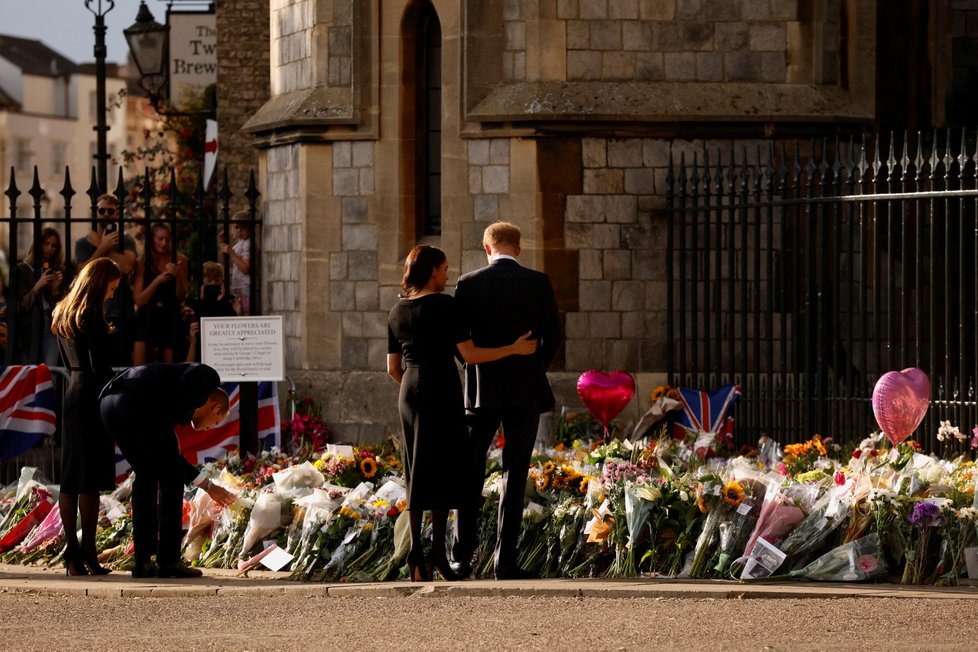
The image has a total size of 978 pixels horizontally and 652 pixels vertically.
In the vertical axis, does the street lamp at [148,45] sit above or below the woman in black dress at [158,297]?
above

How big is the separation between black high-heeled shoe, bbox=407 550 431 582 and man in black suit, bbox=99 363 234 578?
1.23 metres

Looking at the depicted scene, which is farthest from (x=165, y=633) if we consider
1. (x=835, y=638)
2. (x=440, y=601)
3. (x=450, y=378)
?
(x=835, y=638)

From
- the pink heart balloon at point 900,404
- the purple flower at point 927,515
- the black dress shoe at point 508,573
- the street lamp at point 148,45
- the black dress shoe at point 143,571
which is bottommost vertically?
the black dress shoe at point 143,571

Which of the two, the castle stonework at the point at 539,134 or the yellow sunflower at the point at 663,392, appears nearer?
the yellow sunflower at the point at 663,392

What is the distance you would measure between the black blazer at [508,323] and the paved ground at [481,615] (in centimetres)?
97

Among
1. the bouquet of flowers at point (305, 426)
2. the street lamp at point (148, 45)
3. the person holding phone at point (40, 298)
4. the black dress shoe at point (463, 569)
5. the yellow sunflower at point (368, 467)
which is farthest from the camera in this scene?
the street lamp at point (148, 45)

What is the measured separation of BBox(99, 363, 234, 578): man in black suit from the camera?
10.4m

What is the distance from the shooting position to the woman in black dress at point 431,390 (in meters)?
9.94

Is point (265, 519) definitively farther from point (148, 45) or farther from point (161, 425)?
point (148, 45)

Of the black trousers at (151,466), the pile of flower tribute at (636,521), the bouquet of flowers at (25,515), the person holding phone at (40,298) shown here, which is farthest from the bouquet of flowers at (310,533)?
the person holding phone at (40,298)

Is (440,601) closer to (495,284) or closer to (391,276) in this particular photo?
(495,284)

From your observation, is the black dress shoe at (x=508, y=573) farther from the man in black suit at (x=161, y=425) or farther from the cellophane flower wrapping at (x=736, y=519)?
the man in black suit at (x=161, y=425)

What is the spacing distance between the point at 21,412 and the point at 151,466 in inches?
141

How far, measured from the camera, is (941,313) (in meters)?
15.2
